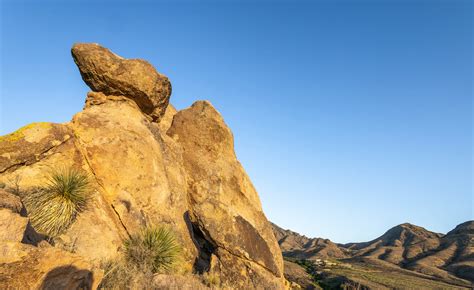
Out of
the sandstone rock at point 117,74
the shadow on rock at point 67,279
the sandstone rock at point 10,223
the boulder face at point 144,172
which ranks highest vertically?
the sandstone rock at point 117,74

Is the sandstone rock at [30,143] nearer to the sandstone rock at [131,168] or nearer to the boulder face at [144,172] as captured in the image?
the boulder face at [144,172]

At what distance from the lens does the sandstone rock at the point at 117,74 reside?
1647cm

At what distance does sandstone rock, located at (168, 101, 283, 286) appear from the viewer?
15.2 meters

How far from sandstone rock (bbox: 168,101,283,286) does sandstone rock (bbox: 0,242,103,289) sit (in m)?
8.74

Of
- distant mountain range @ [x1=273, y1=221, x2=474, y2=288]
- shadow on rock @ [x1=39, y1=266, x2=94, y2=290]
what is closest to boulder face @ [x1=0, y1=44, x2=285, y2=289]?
shadow on rock @ [x1=39, y1=266, x2=94, y2=290]

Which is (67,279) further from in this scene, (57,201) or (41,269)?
(57,201)

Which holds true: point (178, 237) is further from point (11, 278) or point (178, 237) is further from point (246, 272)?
point (11, 278)

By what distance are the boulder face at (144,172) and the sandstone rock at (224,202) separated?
0.06m

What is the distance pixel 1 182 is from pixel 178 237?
7.12 metres

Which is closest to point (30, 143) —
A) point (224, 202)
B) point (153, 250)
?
point (153, 250)

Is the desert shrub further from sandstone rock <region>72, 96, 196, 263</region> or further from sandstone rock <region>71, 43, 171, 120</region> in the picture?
sandstone rock <region>71, 43, 171, 120</region>

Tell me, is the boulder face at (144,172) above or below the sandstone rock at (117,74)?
below

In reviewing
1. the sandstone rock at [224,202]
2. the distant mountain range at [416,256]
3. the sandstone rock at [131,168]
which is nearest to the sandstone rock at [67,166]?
the sandstone rock at [131,168]

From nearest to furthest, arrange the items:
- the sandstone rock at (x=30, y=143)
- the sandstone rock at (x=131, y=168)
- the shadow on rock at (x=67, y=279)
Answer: the shadow on rock at (x=67, y=279), the sandstone rock at (x=30, y=143), the sandstone rock at (x=131, y=168)
